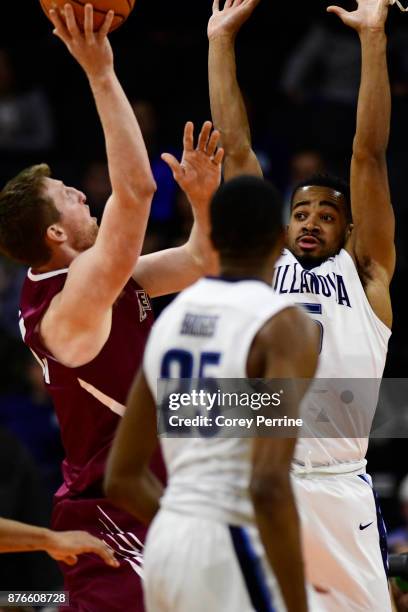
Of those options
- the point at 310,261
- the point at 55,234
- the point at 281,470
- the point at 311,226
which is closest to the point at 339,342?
the point at 310,261

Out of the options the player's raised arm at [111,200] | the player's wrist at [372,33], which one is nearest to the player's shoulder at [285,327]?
the player's raised arm at [111,200]

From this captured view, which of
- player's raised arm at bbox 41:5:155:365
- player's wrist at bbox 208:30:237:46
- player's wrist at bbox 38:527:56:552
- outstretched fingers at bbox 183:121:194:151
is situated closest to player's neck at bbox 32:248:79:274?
player's raised arm at bbox 41:5:155:365

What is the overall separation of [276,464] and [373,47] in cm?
272

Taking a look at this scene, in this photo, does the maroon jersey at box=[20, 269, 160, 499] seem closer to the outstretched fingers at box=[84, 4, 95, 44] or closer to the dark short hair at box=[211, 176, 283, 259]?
the outstretched fingers at box=[84, 4, 95, 44]

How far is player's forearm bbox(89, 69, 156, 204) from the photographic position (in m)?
4.28

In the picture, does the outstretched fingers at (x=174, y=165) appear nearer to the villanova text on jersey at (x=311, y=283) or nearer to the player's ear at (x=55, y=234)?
the player's ear at (x=55, y=234)

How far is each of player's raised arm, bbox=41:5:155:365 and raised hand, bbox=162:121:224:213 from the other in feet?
1.17

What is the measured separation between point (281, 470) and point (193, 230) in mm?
1945

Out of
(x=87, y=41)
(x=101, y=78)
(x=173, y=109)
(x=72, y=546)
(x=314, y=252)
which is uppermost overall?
(x=173, y=109)

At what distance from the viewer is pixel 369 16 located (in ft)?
17.7

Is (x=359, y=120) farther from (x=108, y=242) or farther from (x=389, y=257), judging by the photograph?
(x=108, y=242)

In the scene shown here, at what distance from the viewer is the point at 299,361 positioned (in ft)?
10.9

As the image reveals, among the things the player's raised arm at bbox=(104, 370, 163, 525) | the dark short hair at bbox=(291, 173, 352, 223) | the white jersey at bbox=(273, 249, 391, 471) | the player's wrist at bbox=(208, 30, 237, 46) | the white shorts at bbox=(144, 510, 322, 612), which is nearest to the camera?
the white shorts at bbox=(144, 510, 322, 612)

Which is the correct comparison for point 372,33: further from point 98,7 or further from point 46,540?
point 46,540
